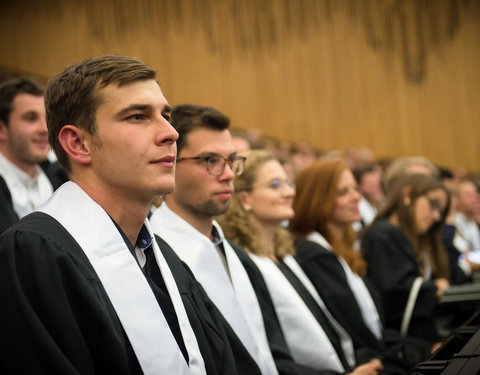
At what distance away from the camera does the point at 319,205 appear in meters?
3.70

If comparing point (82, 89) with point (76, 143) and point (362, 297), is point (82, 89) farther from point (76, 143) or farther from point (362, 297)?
point (362, 297)

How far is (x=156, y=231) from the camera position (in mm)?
2436

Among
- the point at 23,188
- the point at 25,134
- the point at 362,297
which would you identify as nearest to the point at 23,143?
the point at 25,134

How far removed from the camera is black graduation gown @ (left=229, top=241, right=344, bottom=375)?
251 centimetres

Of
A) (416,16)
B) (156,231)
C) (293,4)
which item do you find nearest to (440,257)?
(156,231)

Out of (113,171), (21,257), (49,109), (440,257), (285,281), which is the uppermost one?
(49,109)

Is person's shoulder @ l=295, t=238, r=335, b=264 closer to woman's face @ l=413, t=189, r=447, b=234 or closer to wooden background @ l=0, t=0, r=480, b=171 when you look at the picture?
woman's face @ l=413, t=189, r=447, b=234

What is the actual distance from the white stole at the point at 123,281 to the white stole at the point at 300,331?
124 centimetres

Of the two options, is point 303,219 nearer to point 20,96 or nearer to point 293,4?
point 20,96

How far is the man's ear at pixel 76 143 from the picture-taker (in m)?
1.68

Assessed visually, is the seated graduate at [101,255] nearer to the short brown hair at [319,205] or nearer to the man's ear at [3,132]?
the man's ear at [3,132]

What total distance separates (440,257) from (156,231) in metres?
2.87

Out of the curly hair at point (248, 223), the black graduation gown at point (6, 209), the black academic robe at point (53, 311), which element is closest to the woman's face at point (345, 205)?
the curly hair at point (248, 223)

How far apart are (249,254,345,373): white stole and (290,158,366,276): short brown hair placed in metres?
0.84
